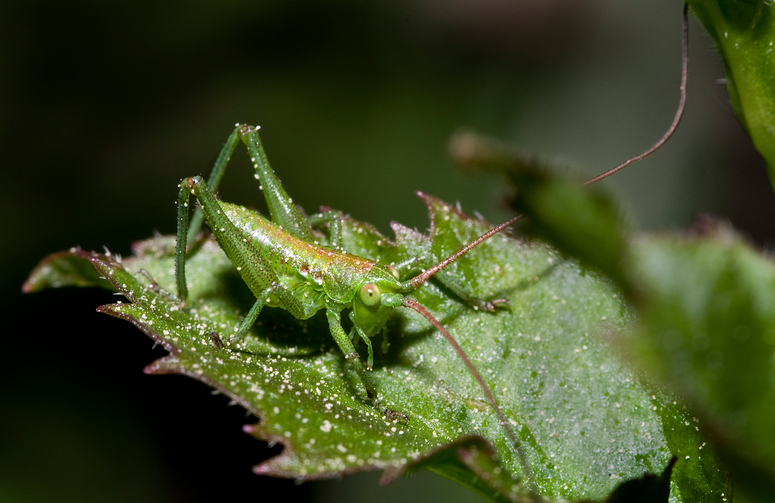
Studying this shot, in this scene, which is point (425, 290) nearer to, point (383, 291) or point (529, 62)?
point (383, 291)

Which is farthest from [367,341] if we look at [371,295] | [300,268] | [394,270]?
[300,268]

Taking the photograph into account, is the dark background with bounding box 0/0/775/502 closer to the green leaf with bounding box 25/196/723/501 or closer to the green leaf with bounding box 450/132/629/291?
the green leaf with bounding box 25/196/723/501

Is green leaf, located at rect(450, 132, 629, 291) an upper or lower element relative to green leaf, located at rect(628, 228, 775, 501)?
upper

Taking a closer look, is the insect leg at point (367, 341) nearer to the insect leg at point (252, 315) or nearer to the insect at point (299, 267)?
the insect at point (299, 267)

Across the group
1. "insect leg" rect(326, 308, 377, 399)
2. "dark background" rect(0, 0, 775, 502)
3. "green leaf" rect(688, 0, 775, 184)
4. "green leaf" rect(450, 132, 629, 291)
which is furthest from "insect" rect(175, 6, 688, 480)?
"green leaf" rect(450, 132, 629, 291)

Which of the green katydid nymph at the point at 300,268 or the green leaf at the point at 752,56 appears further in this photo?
the green katydid nymph at the point at 300,268

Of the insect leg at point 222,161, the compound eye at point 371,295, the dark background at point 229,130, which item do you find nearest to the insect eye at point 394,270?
the compound eye at point 371,295
